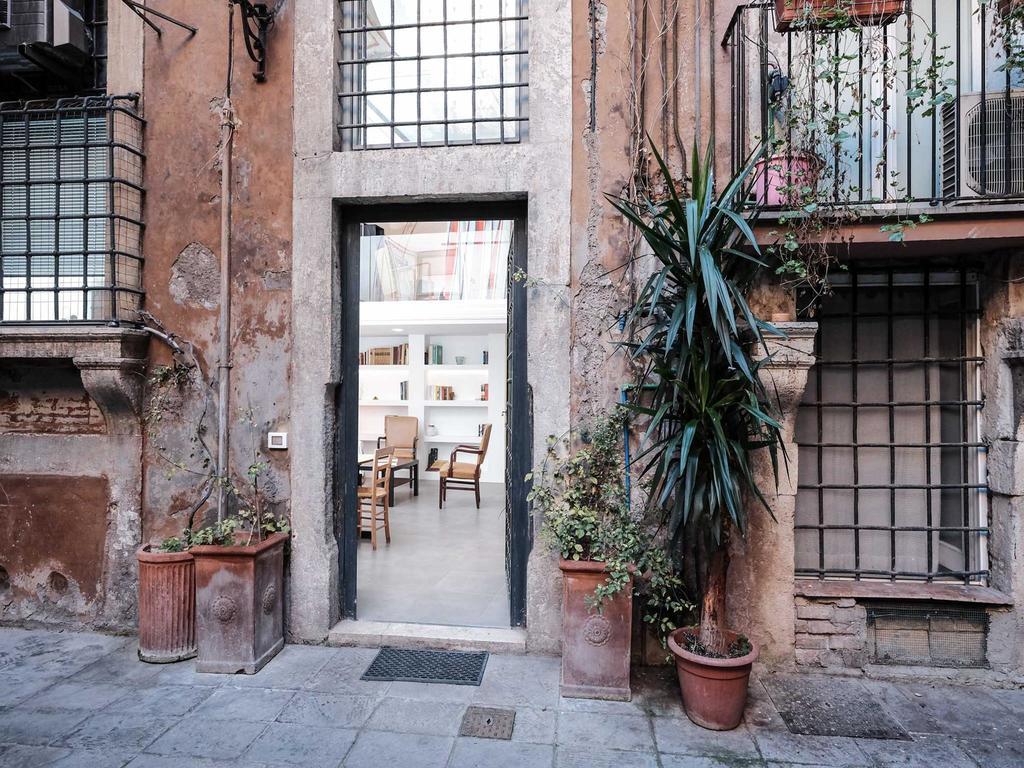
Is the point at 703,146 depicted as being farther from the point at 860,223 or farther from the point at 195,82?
the point at 195,82

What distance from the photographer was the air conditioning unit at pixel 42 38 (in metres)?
3.72

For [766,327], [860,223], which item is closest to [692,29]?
[860,223]

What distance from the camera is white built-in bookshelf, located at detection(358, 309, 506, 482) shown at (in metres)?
9.52

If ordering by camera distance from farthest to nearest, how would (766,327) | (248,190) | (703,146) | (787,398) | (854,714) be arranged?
(248,190)
(703,146)
(787,398)
(854,714)
(766,327)

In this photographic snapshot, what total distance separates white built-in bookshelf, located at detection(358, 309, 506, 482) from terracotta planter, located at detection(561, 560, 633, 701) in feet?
21.5

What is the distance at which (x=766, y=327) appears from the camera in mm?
2555

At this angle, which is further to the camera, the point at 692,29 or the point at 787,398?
the point at 692,29

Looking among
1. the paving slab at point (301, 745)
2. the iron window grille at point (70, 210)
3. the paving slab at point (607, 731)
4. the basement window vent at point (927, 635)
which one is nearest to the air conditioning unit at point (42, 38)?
the iron window grille at point (70, 210)

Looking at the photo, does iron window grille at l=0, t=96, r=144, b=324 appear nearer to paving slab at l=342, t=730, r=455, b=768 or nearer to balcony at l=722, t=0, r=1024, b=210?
paving slab at l=342, t=730, r=455, b=768

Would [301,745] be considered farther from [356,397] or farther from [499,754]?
[356,397]

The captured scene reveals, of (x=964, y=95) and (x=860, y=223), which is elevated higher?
(x=964, y=95)

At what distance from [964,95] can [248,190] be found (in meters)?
4.27

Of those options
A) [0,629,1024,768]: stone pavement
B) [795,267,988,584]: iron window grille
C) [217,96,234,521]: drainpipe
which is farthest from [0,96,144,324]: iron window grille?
[795,267,988,584]: iron window grille

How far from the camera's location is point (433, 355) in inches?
384
